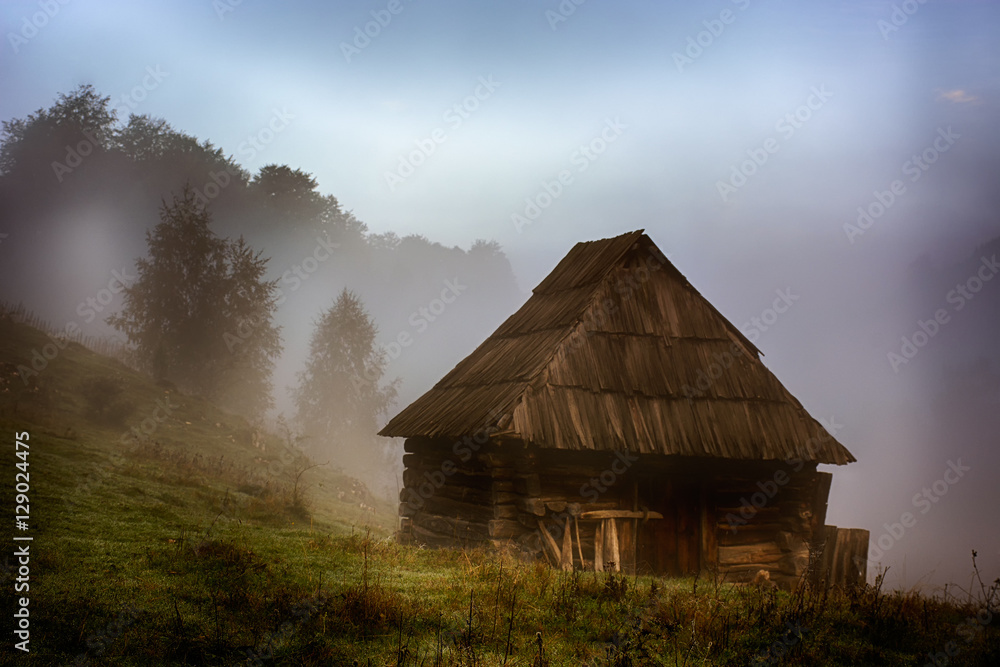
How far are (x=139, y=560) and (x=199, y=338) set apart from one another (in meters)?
29.8

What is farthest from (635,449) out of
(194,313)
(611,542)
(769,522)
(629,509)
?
(194,313)

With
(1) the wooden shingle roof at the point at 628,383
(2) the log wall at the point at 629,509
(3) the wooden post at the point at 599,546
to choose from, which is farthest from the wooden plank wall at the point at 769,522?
(3) the wooden post at the point at 599,546

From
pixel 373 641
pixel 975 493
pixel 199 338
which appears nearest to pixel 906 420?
pixel 975 493

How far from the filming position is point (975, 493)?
63.6m

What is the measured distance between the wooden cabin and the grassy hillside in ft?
5.53

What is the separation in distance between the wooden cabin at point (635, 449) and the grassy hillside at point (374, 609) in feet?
5.53

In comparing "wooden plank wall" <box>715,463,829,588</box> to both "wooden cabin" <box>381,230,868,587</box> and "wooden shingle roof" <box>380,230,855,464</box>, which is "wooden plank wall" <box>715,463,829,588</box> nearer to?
"wooden cabin" <box>381,230,868,587</box>

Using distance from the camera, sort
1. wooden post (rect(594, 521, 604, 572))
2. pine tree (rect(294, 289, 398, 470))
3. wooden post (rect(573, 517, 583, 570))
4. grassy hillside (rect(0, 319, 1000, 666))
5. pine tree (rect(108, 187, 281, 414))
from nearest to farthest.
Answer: grassy hillside (rect(0, 319, 1000, 666)) < wooden post (rect(573, 517, 583, 570)) < wooden post (rect(594, 521, 604, 572)) < pine tree (rect(108, 187, 281, 414)) < pine tree (rect(294, 289, 398, 470))

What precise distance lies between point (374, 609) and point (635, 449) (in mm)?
5423

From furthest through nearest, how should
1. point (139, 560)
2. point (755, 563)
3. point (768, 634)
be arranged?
1. point (755, 563)
2. point (139, 560)
3. point (768, 634)

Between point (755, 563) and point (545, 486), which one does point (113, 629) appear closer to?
point (545, 486)

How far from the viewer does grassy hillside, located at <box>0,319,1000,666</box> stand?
619cm

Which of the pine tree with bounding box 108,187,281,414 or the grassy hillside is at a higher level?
the pine tree with bounding box 108,187,281,414

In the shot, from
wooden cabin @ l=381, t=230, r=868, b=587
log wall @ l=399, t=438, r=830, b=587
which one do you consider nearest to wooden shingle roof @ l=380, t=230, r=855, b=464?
wooden cabin @ l=381, t=230, r=868, b=587
